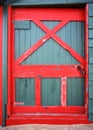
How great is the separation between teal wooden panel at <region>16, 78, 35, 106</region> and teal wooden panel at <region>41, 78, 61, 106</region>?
221mm

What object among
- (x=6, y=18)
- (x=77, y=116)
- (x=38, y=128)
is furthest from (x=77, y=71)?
(x=6, y=18)

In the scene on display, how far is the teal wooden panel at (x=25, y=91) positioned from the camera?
6.55 metres

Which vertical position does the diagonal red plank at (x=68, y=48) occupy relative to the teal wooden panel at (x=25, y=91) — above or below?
above

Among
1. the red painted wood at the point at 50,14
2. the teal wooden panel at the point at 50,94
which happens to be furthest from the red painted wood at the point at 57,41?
the teal wooden panel at the point at 50,94

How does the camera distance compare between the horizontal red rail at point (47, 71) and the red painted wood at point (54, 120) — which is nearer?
the red painted wood at point (54, 120)

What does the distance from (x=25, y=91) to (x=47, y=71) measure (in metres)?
0.64

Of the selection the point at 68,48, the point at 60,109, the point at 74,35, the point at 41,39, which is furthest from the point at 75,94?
the point at 41,39

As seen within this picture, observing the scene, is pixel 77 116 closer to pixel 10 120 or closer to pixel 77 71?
pixel 77 71

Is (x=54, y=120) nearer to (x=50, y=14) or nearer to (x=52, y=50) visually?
(x=52, y=50)

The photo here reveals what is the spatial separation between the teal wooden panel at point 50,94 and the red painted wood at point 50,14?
137 centimetres

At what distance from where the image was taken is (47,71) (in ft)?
21.3

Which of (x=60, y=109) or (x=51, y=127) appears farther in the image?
(x=60, y=109)

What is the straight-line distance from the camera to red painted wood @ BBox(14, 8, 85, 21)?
6.49 meters

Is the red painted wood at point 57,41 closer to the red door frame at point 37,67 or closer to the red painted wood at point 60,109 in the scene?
the red door frame at point 37,67
